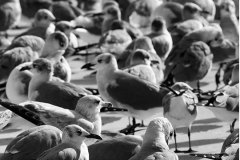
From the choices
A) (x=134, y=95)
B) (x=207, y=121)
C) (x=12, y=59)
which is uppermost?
(x=12, y=59)

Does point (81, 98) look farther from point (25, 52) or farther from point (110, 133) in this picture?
point (25, 52)

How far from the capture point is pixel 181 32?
12289 mm

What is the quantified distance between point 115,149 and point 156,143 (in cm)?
33

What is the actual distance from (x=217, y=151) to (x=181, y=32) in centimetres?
461

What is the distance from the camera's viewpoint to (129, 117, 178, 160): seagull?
618cm

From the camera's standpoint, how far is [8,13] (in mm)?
13898

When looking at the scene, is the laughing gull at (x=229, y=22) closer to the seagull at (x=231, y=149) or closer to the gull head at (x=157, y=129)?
the seagull at (x=231, y=149)

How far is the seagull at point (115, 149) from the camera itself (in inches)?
255

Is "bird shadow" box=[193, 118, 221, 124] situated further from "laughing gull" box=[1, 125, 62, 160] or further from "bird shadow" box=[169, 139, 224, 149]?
"laughing gull" box=[1, 125, 62, 160]

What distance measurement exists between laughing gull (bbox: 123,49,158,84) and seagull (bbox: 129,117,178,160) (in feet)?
7.70

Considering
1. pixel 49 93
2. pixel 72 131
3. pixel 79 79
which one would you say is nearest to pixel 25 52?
pixel 79 79

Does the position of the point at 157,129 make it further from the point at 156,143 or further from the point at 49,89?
the point at 49,89

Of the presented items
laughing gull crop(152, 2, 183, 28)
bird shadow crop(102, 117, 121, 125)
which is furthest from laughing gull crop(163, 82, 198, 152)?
laughing gull crop(152, 2, 183, 28)

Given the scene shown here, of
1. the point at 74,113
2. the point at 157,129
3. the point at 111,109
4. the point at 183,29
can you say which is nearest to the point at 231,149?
the point at 157,129
